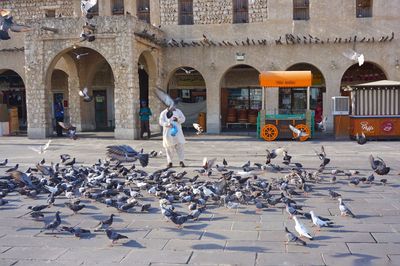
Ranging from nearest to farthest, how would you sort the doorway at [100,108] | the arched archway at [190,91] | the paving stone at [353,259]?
1. the paving stone at [353,259]
2. the arched archway at [190,91]
3. the doorway at [100,108]

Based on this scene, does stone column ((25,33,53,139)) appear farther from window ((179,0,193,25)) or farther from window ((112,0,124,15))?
window ((179,0,193,25))

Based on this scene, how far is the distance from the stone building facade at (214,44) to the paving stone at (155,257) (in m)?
15.0

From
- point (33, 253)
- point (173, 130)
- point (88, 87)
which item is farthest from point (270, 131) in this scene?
point (33, 253)

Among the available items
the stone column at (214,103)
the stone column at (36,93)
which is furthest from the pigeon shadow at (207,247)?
the stone column at (214,103)

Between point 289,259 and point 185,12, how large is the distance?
801 inches

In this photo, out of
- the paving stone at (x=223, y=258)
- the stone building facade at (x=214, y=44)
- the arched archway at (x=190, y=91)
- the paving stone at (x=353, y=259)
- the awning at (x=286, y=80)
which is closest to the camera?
the paving stone at (x=353, y=259)

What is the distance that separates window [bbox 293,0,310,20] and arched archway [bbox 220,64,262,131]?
4.29 m

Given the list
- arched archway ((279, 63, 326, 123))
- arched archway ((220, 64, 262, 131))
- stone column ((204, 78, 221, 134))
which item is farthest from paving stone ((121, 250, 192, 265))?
arched archway ((220, 64, 262, 131))

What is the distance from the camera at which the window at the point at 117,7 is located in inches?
964

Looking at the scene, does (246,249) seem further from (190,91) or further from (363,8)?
(190,91)

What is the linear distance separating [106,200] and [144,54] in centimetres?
1634

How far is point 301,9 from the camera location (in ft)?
76.0

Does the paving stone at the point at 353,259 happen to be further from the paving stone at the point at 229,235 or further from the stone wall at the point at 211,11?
the stone wall at the point at 211,11

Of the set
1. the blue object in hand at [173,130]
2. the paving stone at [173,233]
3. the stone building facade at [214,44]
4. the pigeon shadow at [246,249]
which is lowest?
the pigeon shadow at [246,249]
